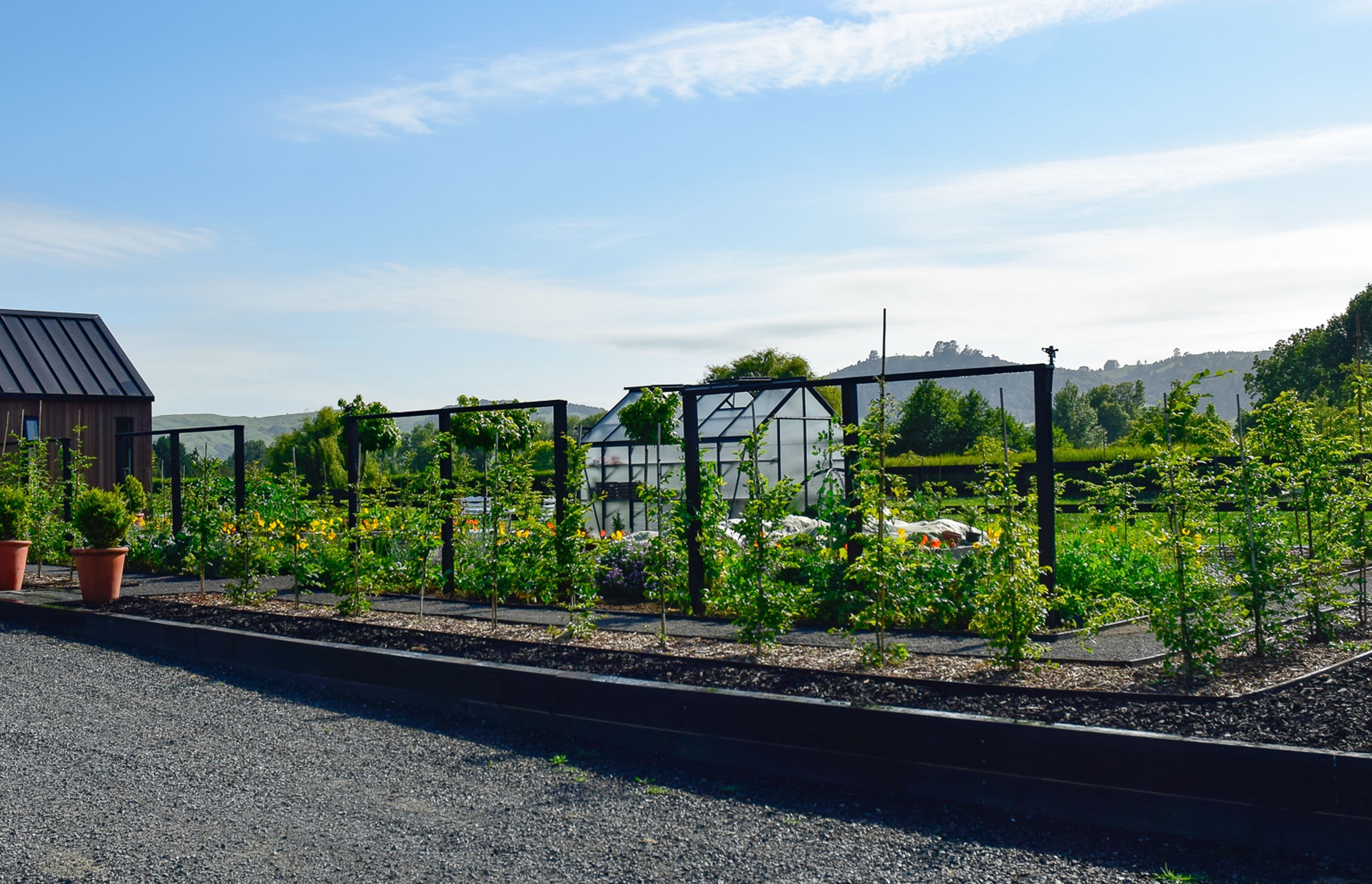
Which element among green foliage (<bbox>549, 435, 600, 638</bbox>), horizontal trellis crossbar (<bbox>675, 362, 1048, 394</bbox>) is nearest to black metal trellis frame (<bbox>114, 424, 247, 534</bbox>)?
horizontal trellis crossbar (<bbox>675, 362, 1048, 394</bbox>)

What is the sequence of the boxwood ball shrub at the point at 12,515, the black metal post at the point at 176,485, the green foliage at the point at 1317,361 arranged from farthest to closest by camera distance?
the green foliage at the point at 1317,361 → the black metal post at the point at 176,485 → the boxwood ball shrub at the point at 12,515

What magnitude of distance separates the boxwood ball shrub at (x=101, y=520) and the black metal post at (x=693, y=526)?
6.42 metres

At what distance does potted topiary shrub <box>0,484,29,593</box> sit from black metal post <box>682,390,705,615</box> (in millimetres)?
8917

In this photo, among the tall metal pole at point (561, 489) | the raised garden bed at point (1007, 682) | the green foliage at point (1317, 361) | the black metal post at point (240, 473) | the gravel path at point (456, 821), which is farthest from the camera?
the green foliage at point (1317, 361)

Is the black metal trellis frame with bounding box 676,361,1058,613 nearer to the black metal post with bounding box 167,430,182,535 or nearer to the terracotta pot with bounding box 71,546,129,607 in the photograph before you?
the terracotta pot with bounding box 71,546,129,607

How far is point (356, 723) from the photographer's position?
5.70 metres

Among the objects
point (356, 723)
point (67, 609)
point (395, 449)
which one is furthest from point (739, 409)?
point (356, 723)

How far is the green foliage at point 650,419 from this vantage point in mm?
11797

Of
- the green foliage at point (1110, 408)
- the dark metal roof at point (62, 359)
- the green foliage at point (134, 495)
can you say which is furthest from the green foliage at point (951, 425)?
the green foliage at point (1110, 408)

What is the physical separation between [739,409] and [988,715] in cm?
1128

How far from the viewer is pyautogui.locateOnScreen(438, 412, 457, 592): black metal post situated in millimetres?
8508

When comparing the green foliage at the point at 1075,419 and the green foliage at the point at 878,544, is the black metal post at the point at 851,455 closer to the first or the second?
the green foliage at the point at 878,544

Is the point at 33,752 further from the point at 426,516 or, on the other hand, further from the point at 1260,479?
the point at 1260,479

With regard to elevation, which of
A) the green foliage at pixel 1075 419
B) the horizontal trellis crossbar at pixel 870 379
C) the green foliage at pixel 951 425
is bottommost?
the horizontal trellis crossbar at pixel 870 379
